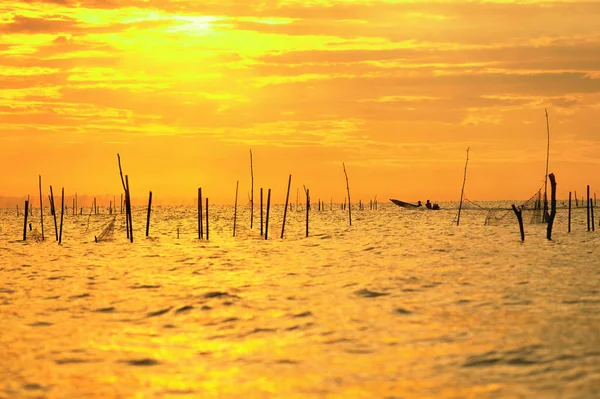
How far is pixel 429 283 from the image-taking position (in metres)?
16.8

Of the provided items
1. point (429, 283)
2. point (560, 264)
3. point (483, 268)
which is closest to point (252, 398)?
point (429, 283)

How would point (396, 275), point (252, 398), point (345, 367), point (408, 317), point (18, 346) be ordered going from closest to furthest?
point (252, 398) < point (345, 367) < point (18, 346) < point (408, 317) < point (396, 275)

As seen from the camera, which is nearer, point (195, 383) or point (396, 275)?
point (195, 383)

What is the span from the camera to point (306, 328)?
11.5 metres

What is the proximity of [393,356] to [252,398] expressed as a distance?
2.44 metres

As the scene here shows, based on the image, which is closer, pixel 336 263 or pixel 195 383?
pixel 195 383

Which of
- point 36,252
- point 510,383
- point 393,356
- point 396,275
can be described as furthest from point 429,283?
point 36,252

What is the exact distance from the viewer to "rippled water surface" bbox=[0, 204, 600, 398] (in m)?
8.22

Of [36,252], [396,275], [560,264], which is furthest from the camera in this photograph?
[36,252]

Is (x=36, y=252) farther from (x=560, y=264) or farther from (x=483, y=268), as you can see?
(x=560, y=264)

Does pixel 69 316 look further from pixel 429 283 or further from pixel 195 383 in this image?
pixel 429 283

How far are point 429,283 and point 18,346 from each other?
942cm

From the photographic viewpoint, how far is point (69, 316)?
12969 millimetres

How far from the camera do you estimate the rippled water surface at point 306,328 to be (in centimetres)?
822
